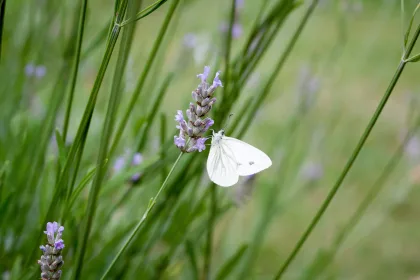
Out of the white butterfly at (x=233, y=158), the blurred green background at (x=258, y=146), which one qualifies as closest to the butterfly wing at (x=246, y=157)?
the white butterfly at (x=233, y=158)

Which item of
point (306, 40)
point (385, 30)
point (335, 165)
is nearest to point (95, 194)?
point (335, 165)

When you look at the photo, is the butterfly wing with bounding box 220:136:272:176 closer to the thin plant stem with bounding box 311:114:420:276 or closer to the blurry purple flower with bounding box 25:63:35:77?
the thin plant stem with bounding box 311:114:420:276

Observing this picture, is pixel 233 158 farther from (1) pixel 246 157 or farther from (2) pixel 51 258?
(2) pixel 51 258

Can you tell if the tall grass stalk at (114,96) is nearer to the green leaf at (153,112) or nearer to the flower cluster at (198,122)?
the flower cluster at (198,122)

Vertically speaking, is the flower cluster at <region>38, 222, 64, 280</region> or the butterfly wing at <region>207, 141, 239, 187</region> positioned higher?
the butterfly wing at <region>207, 141, 239, 187</region>

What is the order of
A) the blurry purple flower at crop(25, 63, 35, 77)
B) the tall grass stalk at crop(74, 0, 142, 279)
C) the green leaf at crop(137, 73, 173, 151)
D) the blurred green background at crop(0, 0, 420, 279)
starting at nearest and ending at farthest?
1. the tall grass stalk at crop(74, 0, 142, 279)
2. the green leaf at crop(137, 73, 173, 151)
3. the blurred green background at crop(0, 0, 420, 279)
4. the blurry purple flower at crop(25, 63, 35, 77)

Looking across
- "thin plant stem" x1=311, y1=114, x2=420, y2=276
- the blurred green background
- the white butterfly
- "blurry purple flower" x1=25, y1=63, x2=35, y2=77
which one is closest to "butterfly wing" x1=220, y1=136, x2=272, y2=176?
the white butterfly

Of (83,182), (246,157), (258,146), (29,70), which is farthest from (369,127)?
(258,146)

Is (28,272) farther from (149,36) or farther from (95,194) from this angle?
(149,36)

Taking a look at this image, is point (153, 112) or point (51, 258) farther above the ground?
point (153, 112)
